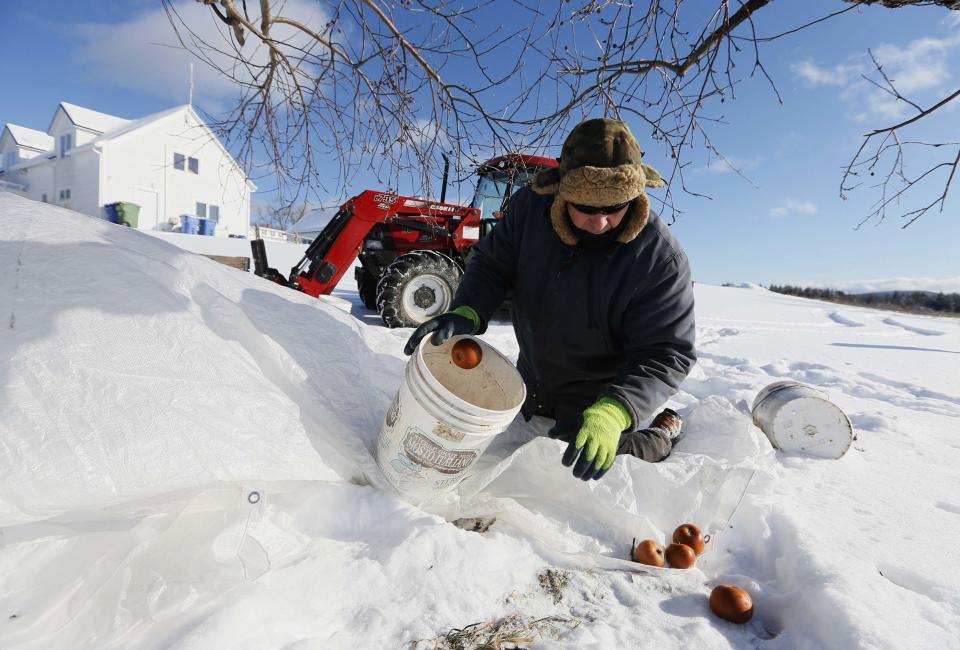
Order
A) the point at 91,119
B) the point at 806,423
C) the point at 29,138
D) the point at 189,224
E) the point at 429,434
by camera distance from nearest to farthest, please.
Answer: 1. the point at 429,434
2. the point at 806,423
3. the point at 189,224
4. the point at 91,119
5. the point at 29,138

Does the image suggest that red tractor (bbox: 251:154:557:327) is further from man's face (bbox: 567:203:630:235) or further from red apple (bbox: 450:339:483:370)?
red apple (bbox: 450:339:483:370)

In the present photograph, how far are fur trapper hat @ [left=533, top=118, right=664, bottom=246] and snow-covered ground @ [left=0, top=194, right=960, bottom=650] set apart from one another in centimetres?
88

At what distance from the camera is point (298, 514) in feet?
4.32

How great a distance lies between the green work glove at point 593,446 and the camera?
1432mm

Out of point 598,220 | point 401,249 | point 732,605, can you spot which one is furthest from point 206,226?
point 732,605

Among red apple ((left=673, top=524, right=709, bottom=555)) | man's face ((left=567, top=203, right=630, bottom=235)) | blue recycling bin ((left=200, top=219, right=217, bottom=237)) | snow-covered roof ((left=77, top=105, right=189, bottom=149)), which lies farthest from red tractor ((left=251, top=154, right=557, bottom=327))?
snow-covered roof ((left=77, top=105, right=189, bottom=149))

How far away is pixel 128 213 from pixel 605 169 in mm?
19746

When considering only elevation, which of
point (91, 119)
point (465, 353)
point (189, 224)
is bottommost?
point (189, 224)

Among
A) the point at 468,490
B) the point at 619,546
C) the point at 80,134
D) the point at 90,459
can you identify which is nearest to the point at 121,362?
the point at 90,459

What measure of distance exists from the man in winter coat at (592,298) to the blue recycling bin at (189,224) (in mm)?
19500

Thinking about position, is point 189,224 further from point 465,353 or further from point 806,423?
point 806,423

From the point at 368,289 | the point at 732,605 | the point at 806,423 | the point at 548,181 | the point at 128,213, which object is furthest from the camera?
the point at 128,213

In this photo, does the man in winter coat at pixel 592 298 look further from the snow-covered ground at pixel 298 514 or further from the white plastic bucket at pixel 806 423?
the white plastic bucket at pixel 806 423

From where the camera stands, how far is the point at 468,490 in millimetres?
1585
